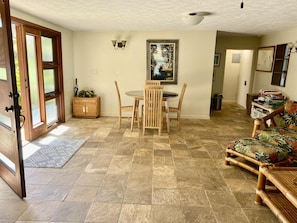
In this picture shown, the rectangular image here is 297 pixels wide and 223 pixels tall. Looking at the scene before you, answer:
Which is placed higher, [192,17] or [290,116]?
[192,17]

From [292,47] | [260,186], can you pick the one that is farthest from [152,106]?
[292,47]

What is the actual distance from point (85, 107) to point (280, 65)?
474 centimetres

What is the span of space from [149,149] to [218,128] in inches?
77.9

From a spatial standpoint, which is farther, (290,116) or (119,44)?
(119,44)

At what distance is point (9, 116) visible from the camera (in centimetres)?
202

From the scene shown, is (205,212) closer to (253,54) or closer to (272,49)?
(272,49)

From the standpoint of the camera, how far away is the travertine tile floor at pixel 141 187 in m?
1.98

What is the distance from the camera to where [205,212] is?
80.0 inches

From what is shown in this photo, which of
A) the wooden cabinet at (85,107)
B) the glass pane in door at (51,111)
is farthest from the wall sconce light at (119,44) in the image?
the glass pane in door at (51,111)

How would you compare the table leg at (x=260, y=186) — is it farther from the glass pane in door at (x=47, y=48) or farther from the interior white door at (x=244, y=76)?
the interior white door at (x=244, y=76)

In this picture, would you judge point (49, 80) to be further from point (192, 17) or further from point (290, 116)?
point (290, 116)

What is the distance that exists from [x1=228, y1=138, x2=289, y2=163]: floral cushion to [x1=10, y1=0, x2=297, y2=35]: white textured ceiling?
1.81 m

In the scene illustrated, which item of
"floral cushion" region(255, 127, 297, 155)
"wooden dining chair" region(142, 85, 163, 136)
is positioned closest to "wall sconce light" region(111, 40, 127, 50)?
"wooden dining chair" region(142, 85, 163, 136)

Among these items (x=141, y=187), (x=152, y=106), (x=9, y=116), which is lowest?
(x=141, y=187)
